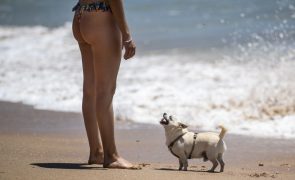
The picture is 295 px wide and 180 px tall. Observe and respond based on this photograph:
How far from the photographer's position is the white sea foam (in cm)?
852

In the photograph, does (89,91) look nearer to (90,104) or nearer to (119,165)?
(90,104)

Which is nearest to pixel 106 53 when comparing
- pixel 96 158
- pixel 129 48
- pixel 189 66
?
pixel 129 48

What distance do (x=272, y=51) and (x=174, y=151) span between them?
761 centimetres

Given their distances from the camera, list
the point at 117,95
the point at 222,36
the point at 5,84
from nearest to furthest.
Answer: the point at 117,95, the point at 5,84, the point at 222,36

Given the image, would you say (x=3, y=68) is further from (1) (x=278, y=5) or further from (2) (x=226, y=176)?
(2) (x=226, y=176)

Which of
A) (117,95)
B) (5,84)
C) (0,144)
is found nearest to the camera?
(0,144)

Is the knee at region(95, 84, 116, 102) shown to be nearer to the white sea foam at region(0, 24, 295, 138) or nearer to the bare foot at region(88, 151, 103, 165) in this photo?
the bare foot at region(88, 151, 103, 165)

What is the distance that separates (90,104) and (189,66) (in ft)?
23.2

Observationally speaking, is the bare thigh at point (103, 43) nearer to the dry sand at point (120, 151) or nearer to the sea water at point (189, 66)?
the dry sand at point (120, 151)

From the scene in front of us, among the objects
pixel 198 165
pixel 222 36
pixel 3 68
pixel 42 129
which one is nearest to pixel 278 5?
pixel 222 36

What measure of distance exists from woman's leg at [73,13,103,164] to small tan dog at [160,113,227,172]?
0.53 meters

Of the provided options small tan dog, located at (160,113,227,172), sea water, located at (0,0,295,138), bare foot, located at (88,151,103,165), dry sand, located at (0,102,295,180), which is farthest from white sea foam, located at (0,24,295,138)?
bare foot, located at (88,151,103,165)

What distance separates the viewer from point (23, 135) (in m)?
6.87

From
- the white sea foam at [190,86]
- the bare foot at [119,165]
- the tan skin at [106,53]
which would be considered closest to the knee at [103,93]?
the tan skin at [106,53]
